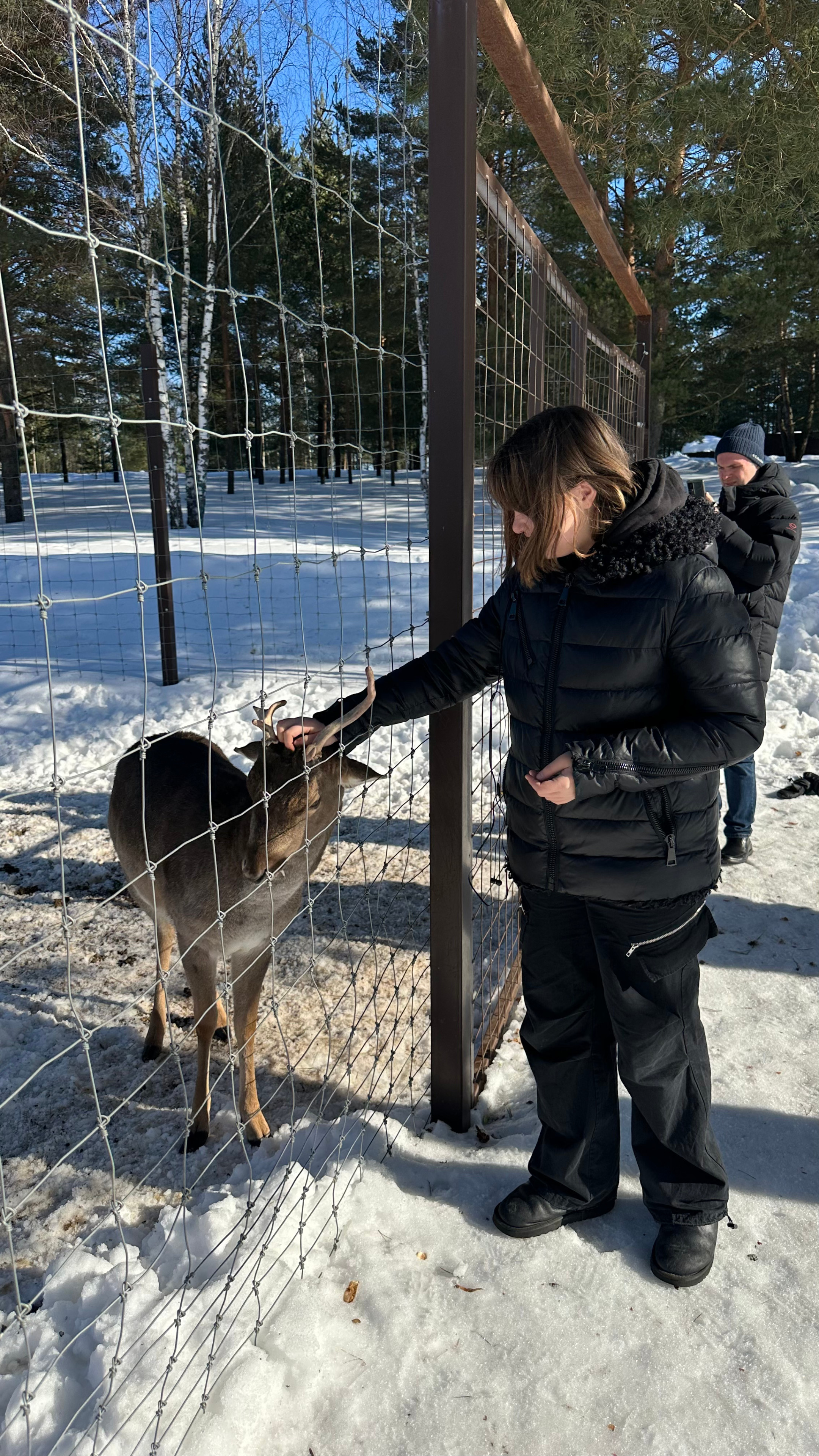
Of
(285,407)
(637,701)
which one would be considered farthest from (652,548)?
(285,407)

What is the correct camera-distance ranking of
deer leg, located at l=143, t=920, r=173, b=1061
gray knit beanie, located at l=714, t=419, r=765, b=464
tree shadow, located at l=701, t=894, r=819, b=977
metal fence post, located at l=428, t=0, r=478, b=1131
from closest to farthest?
metal fence post, located at l=428, t=0, r=478, b=1131, deer leg, located at l=143, t=920, r=173, b=1061, tree shadow, located at l=701, t=894, r=819, b=977, gray knit beanie, located at l=714, t=419, r=765, b=464

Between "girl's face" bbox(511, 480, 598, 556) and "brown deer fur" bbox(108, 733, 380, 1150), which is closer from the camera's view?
"girl's face" bbox(511, 480, 598, 556)

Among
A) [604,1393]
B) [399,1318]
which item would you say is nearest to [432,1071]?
[399,1318]

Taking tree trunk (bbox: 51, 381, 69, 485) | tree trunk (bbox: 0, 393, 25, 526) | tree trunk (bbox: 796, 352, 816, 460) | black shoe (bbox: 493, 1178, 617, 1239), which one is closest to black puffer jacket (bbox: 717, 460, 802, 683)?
black shoe (bbox: 493, 1178, 617, 1239)

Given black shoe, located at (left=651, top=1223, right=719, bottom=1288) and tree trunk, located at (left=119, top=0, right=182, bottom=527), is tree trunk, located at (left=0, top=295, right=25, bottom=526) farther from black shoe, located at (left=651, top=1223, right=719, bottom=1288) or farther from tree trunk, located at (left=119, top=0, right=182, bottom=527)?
black shoe, located at (left=651, top=1223, right=719, bottom=1288)

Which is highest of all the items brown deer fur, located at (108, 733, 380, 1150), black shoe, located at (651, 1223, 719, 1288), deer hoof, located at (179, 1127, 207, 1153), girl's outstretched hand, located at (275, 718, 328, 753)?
girl's outstretched hand, located at (275, 718, 328, 753)

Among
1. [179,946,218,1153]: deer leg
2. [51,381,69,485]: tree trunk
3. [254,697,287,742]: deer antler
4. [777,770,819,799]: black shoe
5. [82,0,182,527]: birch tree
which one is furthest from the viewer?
[51,381,69,485]: tree trunk

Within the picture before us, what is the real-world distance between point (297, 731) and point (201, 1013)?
118cm

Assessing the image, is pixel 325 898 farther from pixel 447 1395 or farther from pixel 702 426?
pixel 702 426

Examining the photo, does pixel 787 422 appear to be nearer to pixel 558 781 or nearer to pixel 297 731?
pixel 297 731

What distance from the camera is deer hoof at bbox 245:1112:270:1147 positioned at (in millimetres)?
3227

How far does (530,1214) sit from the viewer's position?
2508mm

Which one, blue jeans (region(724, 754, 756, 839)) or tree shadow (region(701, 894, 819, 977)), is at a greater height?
blue jeans (region(724, 754, 756, 839))

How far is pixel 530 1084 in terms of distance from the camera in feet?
10.7
